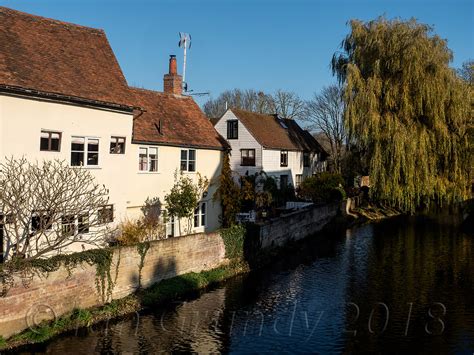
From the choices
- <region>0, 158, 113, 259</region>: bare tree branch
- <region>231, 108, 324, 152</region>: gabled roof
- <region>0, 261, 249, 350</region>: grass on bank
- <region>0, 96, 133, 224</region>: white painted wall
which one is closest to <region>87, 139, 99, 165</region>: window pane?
<region>0, 96, 133, 224</region>: white painted wall

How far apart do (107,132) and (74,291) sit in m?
7.94

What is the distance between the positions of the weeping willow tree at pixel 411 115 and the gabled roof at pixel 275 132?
1013cm

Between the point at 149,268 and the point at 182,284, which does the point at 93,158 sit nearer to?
the point at 149,268

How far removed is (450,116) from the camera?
3462 cm

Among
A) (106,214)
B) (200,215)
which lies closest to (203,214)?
(200,215)

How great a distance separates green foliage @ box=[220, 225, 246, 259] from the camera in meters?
24.4

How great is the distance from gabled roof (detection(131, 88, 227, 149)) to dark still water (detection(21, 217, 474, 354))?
27.8 feet

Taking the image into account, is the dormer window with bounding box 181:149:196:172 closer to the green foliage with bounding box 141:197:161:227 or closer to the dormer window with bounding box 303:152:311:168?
the green foliage with bounding box 141:197:161:227

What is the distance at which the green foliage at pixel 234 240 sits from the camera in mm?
24375

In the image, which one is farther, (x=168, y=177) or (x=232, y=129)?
(x=232, y=129)

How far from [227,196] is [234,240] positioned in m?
5.79

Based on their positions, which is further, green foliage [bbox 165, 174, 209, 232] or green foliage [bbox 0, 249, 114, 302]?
green foliage [bbox 165, 174, 209, 232]

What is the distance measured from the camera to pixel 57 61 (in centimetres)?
2152

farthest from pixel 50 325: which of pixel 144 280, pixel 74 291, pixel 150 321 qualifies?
pixel 144 280
